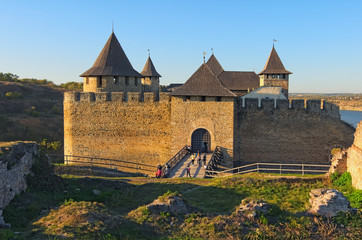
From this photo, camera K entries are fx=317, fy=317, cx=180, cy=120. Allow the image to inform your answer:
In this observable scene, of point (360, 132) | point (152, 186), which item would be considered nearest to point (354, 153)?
point (360, 132)

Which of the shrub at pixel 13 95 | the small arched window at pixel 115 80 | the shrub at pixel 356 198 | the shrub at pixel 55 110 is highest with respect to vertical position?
the small arched window at pixel 115 80

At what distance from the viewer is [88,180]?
12.3 m

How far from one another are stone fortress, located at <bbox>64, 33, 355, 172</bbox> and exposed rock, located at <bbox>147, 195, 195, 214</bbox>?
914 centimetres

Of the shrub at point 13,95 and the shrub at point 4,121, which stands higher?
the shrub at point 13,95

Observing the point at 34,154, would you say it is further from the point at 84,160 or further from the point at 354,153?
the point at 354,153

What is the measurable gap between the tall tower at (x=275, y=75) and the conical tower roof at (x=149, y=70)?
1162 cm

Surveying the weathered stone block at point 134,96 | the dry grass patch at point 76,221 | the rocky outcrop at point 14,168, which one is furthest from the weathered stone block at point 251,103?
the dry grass patch at point 76,221

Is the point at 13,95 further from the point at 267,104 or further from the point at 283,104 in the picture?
the point at 283,104

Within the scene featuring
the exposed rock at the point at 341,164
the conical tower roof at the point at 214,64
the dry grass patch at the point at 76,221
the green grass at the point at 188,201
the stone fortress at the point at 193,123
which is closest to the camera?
the dry grass patch at the point at 76,221

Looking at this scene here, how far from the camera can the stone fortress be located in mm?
17156

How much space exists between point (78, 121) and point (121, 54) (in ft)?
16.3

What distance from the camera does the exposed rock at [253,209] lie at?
751 centimetres

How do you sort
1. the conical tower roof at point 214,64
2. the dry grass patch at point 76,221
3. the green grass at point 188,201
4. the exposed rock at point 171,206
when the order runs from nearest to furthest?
the dry grass patch at point 76,221
the green grass at point 188,201
the exposed rock at point 171,206
the conical tower roof at point 214,64

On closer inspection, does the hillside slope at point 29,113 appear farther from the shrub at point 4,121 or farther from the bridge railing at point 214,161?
the bridge railing at point 214,161
